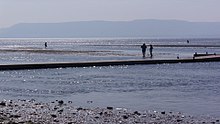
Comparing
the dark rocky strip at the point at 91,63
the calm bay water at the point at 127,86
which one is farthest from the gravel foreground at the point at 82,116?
the dark rocky strip at the point at 91,63

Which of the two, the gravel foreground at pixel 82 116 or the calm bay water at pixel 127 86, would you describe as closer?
the gravel foreground at pixel 82 116

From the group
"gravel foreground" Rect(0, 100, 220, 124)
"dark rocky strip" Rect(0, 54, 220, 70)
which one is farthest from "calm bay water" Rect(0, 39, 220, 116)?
"gravel foreground" Rect(0, 100, 220, 124)

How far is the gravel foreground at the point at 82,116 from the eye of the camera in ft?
67.9

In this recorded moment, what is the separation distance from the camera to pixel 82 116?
22188mm

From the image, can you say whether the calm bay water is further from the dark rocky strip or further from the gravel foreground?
the gravel foreground

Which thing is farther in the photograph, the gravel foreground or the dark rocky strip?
the dark rocky strip

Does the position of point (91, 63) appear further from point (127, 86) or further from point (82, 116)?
point (82, 116)

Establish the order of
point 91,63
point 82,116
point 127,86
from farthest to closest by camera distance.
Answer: point 91,63, point 127,86, point 82,116

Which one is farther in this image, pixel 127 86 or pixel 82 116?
pixel 127 86

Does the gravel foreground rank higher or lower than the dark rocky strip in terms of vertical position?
lower

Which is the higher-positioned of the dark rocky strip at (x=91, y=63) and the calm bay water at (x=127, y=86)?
the dark rocky strip at (x=91, y=63)

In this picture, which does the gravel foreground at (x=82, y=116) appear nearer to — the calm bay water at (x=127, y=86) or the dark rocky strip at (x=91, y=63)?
the calm bay water at (x=127, y=86)

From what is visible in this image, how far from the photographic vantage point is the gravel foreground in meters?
20.7

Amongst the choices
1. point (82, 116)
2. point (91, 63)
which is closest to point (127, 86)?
point (82, 116)
